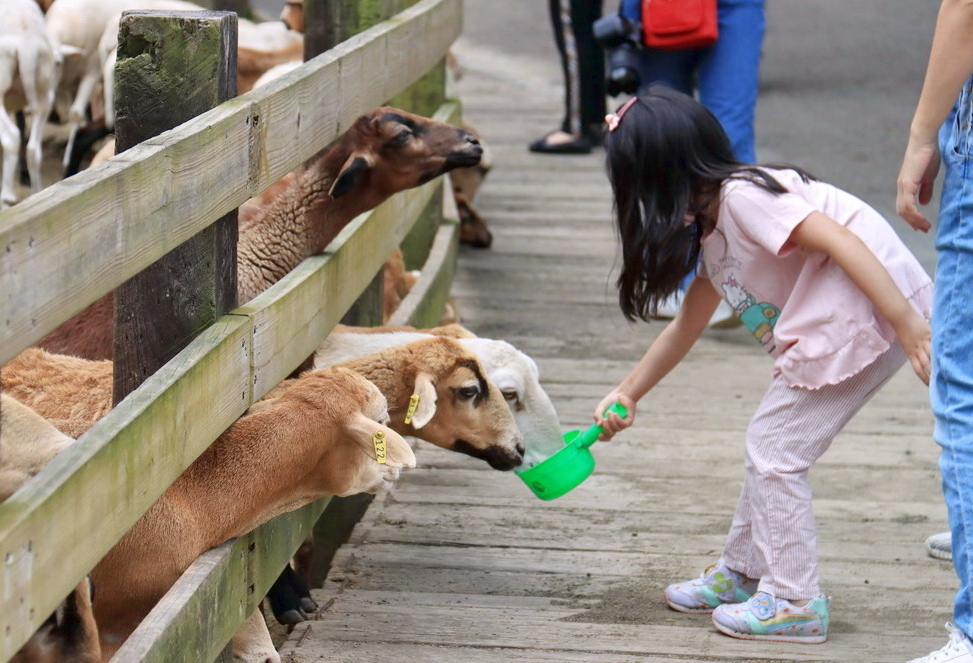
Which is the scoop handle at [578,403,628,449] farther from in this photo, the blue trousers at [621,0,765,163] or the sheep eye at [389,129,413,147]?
the blue trousers at [621,0,765,163]

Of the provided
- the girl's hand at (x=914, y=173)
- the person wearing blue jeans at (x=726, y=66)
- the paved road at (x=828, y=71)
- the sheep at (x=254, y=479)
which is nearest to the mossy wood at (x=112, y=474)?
the sheep at (x=254, y=479)

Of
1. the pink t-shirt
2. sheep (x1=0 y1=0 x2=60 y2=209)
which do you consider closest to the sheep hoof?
the pink t-shirt

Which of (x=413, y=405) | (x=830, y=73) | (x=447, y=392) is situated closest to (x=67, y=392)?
(x=413, y=405)

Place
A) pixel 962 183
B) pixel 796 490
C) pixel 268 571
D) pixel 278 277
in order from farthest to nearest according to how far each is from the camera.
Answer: pixel 278 277, pixel 796 490, pixel 268 571, pixel 962 183

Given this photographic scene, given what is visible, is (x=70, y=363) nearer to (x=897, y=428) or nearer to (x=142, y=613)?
(x=142, y=613)

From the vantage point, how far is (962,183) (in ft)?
9.13

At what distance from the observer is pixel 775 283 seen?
11.8 ft

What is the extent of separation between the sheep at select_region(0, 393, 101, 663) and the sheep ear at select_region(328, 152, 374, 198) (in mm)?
1789

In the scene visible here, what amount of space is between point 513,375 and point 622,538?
2.19 ft

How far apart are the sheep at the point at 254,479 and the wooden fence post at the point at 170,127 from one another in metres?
0.27

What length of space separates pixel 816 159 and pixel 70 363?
318 inches

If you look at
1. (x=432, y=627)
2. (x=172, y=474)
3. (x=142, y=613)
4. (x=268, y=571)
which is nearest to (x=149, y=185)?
(x=172, y=474)

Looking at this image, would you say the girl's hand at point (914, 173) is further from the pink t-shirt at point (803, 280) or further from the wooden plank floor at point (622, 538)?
the wooden plank floor at point (622, 538)

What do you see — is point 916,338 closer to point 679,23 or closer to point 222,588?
point 222,588
